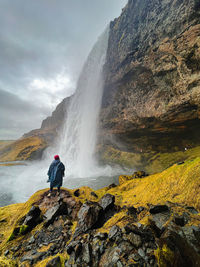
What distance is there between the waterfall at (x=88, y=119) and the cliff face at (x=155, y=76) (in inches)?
185

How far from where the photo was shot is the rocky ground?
1923mm

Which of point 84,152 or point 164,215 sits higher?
point 84,152

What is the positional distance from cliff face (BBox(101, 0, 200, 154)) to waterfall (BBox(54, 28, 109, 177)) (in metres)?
4.69

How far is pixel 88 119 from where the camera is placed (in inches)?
1294

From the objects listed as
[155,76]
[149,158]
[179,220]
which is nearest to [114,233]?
[179,220]

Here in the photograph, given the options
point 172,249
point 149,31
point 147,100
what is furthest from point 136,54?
point 172,249

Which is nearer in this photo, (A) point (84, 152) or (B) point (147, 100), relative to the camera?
(B) point (147, 100)

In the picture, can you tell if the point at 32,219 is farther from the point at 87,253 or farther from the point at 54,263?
the point at 87,253

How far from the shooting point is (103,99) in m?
29.5

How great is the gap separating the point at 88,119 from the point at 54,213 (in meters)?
29.5

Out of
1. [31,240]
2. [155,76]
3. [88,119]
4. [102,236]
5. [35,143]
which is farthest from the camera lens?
[35,143]

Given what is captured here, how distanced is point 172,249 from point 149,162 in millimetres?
20988

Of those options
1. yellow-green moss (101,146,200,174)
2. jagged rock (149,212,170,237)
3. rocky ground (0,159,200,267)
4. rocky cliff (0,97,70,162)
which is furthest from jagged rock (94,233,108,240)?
rocky cliff (0,97,70,162)

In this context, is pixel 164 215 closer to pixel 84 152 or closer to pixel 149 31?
pixel 149 31
